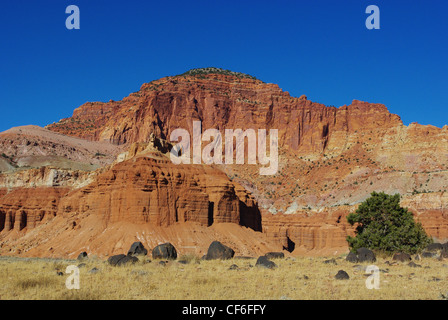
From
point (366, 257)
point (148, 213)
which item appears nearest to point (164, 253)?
point (366, 257)

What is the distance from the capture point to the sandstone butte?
54.4 metres

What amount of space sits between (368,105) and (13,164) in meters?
121

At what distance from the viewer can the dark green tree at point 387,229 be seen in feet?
117

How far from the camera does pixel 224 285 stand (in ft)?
55.3

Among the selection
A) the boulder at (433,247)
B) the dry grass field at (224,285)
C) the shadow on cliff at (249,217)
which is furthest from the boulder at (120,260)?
the shadow on cliff at (249,217)

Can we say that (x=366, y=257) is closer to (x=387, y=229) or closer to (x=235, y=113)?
(x=387, y=229)

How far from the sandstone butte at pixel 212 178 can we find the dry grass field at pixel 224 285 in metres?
27.5

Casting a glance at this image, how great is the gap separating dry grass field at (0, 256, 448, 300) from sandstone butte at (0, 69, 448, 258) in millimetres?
27459

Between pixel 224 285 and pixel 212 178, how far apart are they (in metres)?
47.0

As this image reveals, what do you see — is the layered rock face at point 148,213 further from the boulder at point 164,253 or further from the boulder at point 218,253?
the boulder at point 218,253

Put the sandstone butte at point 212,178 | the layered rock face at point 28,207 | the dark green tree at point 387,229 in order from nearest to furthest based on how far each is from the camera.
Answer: the dark green tree at point 387,229
the sandstone butte at point 212,178
the layered rock face at point 28,207

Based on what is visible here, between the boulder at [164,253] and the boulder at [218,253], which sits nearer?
the boulder at [218,253]

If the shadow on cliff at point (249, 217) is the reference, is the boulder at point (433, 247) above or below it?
below
